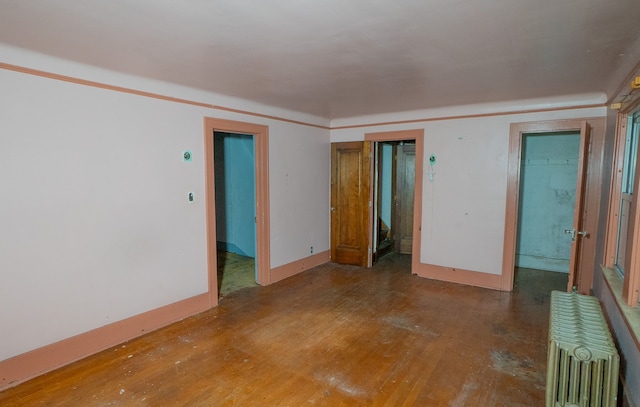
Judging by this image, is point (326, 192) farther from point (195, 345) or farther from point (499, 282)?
point (195, 345)

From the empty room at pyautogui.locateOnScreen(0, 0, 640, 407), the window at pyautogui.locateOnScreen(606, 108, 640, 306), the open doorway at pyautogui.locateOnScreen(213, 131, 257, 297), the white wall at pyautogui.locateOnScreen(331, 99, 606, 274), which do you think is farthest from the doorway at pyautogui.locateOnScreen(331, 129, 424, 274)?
the window at pyautogui.locateOnScreen(606, 108, 640, 306)

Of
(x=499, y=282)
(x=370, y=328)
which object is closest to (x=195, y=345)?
(x=370, y=328)

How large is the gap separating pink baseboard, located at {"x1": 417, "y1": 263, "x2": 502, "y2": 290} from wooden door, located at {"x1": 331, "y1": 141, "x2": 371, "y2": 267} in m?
0.93

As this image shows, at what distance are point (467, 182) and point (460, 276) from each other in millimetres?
1268

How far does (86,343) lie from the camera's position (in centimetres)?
272

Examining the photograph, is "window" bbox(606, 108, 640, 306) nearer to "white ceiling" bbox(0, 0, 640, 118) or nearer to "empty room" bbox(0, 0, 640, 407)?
"empty room" bbox(0, 0, 640, 407)

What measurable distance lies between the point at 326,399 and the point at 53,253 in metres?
2.26

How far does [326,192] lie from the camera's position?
17.9 feet

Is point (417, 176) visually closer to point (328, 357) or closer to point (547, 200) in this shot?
point (547, 200)

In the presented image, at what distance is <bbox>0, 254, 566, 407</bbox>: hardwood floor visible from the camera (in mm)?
2248

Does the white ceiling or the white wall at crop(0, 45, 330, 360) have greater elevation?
the white ceiling

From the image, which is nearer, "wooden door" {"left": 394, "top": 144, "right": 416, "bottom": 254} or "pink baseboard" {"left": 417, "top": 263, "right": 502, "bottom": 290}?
"pink baseboard" {"left": 417, "top": 263, "right": 502, "bottom": 290}

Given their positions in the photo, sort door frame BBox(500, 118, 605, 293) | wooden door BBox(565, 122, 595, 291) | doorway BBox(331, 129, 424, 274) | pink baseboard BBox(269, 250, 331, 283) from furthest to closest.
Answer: doorway BBox(331, 129, 424, 274)
pink baseboard BBox(269, 250, 331, 283)
door frame BBox(500, 118, 605, 293)
wooden door BBox(565, 122, 595, 291)

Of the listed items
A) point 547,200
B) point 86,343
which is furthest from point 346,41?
point 547,200
